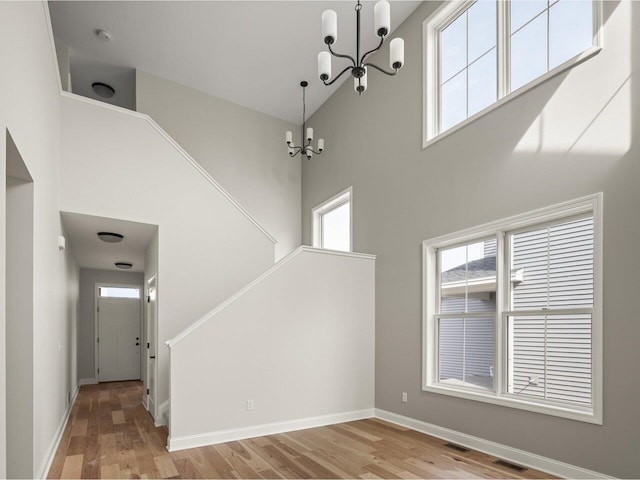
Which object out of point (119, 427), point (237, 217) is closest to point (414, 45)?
point (237, 217)

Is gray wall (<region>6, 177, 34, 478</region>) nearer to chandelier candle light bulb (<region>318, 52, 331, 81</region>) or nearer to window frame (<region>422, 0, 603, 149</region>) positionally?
chandelier candle light bulb (<region>318, 52, 331, 81</region>)

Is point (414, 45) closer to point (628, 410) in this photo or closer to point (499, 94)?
point (499, 94)

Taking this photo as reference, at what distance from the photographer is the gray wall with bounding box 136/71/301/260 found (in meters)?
7.14

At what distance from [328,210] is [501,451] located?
479 cm

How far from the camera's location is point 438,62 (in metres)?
5.29

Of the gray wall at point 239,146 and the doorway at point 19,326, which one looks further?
the gray wall at point 239,146

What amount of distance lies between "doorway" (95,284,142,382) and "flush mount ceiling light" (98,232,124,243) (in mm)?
4051

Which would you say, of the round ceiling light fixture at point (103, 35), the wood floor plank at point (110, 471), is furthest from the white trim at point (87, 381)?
the round ceiling light fixture at point (103, 35)

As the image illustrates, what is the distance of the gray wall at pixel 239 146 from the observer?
23.4 feet

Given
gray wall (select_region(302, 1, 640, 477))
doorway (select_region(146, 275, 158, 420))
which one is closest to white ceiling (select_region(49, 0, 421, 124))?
gray wall (select_region(302, 1, 640, 477))

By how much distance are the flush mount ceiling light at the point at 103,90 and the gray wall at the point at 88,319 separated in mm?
3879

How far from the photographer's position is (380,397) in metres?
5.58

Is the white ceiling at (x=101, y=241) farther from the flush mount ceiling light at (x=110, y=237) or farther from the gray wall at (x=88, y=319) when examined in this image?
the gray wall at (x=88, y=319)

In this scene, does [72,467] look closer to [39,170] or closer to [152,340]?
[152,340]
